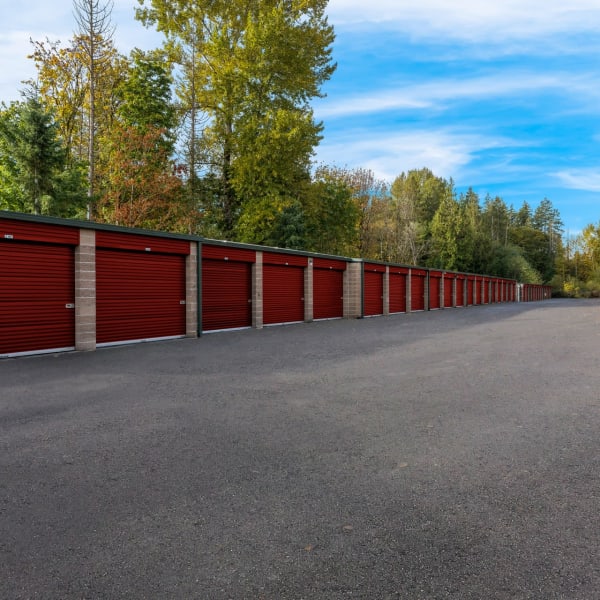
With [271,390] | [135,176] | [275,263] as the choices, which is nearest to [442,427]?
[271,390]

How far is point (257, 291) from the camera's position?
1839 centimetres

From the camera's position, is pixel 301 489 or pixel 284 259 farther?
pixel 284 259

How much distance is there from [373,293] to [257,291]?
10478 millimetres

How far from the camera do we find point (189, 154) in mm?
31172

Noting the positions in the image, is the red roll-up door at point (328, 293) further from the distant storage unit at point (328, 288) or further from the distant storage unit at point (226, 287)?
the distant storage unit at point (226, 287)

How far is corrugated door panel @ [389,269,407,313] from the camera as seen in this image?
29191mm

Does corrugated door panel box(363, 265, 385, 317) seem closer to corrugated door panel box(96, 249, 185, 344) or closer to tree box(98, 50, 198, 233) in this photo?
tree box(98, 50, 198, 233)

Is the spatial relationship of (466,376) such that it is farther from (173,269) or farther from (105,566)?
(173,269)

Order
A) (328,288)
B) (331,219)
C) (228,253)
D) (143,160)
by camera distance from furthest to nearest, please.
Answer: (331,219)
(143,160)
(328,288)
(228,253)

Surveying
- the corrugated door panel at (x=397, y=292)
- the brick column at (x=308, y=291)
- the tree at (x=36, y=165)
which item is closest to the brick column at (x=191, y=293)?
the brick column at (x=308, y=291)

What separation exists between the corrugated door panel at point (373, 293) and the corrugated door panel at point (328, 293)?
1.87 m

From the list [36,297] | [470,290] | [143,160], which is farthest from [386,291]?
[36,297]

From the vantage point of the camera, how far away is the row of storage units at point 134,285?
35.7ft

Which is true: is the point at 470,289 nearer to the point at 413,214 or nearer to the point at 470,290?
the point at 470,290
